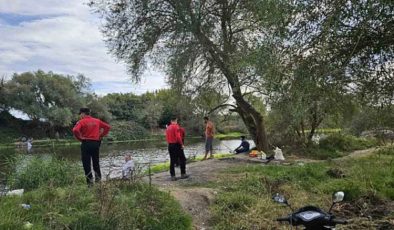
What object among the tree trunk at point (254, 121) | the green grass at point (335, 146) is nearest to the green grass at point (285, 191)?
the tree trunk at point (254, 121)

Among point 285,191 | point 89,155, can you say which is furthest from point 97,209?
point 285,191

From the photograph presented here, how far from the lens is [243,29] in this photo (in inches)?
769

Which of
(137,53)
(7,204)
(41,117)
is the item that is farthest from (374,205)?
(41,117)

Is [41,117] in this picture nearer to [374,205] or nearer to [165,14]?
[165,14]

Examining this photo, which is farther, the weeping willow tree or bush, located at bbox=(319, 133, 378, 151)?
bush, located at bbox=(319, 133, 378, 151)

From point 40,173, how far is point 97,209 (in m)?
3.47

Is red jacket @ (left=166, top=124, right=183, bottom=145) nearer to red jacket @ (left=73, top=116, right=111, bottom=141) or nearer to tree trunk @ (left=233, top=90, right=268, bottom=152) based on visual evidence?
red jacket @ (left=73, top=116, right=111, bottom=141)

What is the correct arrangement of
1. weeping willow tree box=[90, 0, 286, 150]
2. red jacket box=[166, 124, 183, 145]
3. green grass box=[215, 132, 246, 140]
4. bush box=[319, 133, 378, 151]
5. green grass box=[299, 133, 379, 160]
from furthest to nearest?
green grass box=[215, 132, 246, 140]
bush box=[319, 133, 378, 151]
green grass box=[299, 133, 379, 160]
weeping willow tree box=[90, 0, 286, 150]
red jacket box=[166, 124, 183, 145]

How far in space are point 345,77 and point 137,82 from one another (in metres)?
15.3

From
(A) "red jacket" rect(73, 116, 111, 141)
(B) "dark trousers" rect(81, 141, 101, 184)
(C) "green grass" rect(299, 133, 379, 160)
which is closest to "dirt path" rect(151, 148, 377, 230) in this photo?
(B) "dark trousers" rect(81, 141, 101, 184)

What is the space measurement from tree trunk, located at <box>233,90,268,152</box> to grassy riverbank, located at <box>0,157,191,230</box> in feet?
41.9

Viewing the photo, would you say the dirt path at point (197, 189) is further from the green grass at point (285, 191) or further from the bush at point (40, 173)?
the bush at point (40, 173)

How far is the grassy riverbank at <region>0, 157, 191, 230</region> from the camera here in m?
6.96

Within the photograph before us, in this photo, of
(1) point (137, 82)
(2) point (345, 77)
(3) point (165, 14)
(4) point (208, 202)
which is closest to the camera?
(2) point (345, 77)
